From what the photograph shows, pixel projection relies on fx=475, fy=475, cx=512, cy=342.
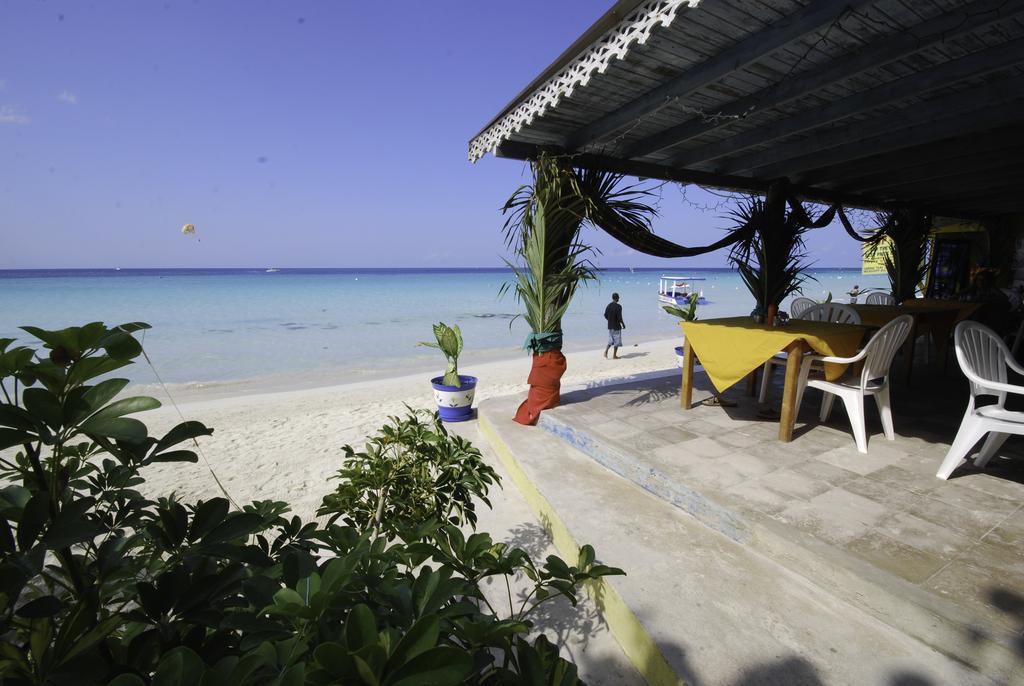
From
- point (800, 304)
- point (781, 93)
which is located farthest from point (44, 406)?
point (800, 304)

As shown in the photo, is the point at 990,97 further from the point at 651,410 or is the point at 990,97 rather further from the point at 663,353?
the point at 663,353

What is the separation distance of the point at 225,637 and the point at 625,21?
2.85 m

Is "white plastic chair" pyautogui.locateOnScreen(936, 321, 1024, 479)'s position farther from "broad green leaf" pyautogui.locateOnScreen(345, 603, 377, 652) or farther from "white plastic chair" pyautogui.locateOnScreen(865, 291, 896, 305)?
"white plastic chair" pyautogui.locateOnScreen(865, 291, 896, 305)

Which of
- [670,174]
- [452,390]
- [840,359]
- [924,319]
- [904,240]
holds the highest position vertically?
[670,174]

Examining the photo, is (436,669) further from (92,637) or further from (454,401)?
(454,401)

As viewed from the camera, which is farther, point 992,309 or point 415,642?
point 992,309

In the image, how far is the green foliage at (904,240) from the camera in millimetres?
7523

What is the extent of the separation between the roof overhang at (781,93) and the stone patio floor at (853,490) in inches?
91.4

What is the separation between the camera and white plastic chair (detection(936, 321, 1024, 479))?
2432 mm

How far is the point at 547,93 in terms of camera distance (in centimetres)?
304

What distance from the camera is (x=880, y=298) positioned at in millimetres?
7957

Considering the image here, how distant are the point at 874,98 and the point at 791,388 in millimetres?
2177

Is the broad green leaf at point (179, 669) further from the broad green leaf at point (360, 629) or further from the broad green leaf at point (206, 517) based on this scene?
the broad green leaf at point (206, 517)

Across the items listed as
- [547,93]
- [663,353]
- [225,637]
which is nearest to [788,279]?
[547,93]
